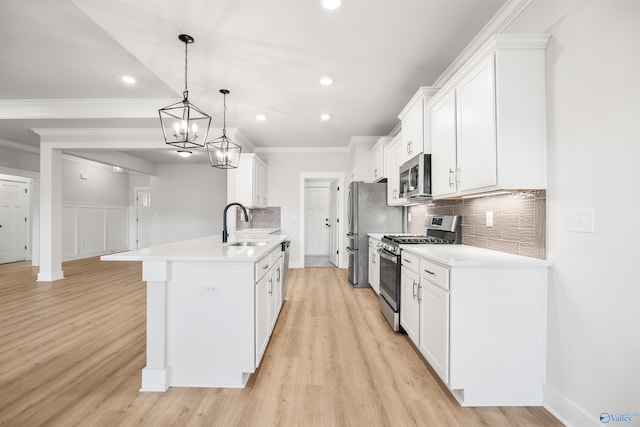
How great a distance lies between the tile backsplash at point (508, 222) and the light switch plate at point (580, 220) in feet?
0.64

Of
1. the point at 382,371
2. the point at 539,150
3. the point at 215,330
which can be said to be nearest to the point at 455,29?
the point at 539,150

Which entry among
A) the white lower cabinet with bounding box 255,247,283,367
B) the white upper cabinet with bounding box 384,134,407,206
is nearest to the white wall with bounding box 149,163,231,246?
the white upper cabinet with bounding box 384,134,407,206

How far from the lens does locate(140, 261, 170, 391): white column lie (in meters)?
1.91

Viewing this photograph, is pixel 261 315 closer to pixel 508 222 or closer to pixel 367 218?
pixel 508 222

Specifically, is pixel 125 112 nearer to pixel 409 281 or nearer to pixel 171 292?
pixel 171 292

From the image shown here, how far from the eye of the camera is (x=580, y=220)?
1540 mm

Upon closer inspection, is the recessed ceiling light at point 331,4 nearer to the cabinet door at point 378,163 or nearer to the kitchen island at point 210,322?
the kitchen island at point 210,322

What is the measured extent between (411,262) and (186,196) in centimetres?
723

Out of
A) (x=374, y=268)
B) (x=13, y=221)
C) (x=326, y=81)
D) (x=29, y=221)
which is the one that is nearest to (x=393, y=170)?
(x=374, y=268)

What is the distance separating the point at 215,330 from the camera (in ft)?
6.44

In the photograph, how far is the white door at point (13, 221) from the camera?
6.34m

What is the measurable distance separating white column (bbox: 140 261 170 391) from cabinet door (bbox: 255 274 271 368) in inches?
23.1

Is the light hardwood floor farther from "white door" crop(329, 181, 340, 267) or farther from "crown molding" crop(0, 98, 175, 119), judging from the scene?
"white door" crop(329, 181, 340, 267)

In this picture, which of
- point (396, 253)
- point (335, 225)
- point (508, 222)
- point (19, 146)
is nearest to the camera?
point (508, 222)
